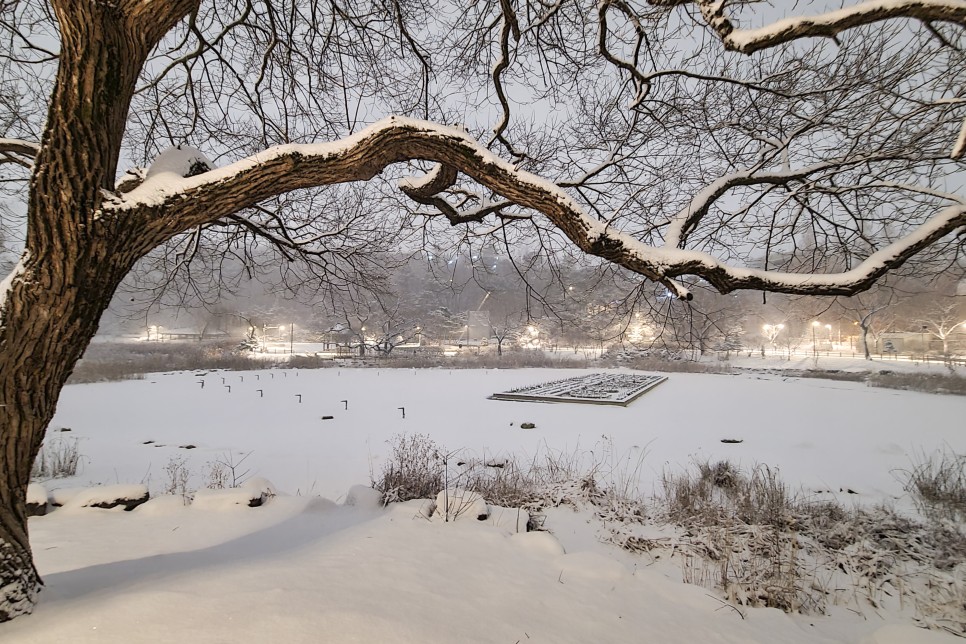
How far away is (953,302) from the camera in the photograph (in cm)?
2158

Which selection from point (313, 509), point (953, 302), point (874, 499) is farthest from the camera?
point (953, 302)

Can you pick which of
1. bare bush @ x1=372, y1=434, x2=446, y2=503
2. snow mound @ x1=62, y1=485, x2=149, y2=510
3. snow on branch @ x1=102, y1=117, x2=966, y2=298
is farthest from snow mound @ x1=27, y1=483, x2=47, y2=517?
snow on branch @ x1=102, y1=117, x2=966, y2=298

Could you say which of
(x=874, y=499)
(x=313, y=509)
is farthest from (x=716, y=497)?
(x=313, y=509)

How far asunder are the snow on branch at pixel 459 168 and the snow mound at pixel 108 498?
309 centimetres

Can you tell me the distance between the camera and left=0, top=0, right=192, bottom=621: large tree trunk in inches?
64.3

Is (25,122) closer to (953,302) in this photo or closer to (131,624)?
(131,624)

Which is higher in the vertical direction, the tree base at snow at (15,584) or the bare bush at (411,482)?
the tree base at snow at (15,584)

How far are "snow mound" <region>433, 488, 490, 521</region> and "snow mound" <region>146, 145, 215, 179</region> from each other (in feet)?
10.2

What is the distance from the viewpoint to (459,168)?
248 cm

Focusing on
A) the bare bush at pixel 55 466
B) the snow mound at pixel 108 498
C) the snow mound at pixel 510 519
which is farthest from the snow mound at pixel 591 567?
the bare bush at pixel 55 466

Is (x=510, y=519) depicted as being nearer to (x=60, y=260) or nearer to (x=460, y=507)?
(x=460, y=507)

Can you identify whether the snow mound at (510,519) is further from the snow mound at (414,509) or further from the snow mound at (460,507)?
the snow mound at (414,509)

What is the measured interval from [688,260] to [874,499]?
237 inches

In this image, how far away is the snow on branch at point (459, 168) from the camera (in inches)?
76.4
